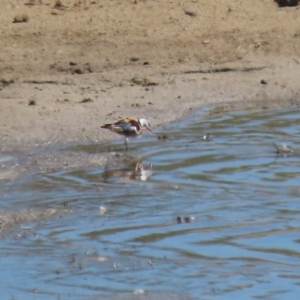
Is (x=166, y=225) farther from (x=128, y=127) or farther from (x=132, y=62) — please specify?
(x=132, y=62)

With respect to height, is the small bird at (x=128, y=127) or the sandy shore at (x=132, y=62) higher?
the small bird at (x=128, y=127)

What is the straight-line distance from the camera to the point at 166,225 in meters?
6.31

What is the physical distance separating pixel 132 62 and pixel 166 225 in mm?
4723

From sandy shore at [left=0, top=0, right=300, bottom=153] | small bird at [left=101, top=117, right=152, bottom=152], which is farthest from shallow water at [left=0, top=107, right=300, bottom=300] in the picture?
sandy shore at [left=0, top=0, right=300, bottom=153]

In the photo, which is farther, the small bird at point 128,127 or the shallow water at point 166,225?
the small bird at point 128,127

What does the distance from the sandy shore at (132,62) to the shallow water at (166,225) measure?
86 centimetres

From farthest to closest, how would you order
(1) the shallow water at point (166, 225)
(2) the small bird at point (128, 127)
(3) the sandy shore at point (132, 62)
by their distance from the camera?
1. (3) the sandy shore at point (132, 62)
2. (2) the small bird at point (128, 127)
3. (1) the shallow water at point (166, 225)

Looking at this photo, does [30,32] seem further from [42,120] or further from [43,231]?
[43,231]

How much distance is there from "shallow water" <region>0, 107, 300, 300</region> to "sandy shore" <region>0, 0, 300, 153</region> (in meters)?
0.86

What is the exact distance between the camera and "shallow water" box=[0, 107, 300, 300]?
5.38m

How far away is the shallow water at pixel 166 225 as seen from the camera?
5379 mm

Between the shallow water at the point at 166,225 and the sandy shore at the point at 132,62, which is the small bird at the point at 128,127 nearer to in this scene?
the shallow water at the point at 166,225

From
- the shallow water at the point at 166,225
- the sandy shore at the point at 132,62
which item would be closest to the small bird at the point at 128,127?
the shallow water at the point at 166,225

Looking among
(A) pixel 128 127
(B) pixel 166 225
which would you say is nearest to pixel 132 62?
(A) pixel 128 127
